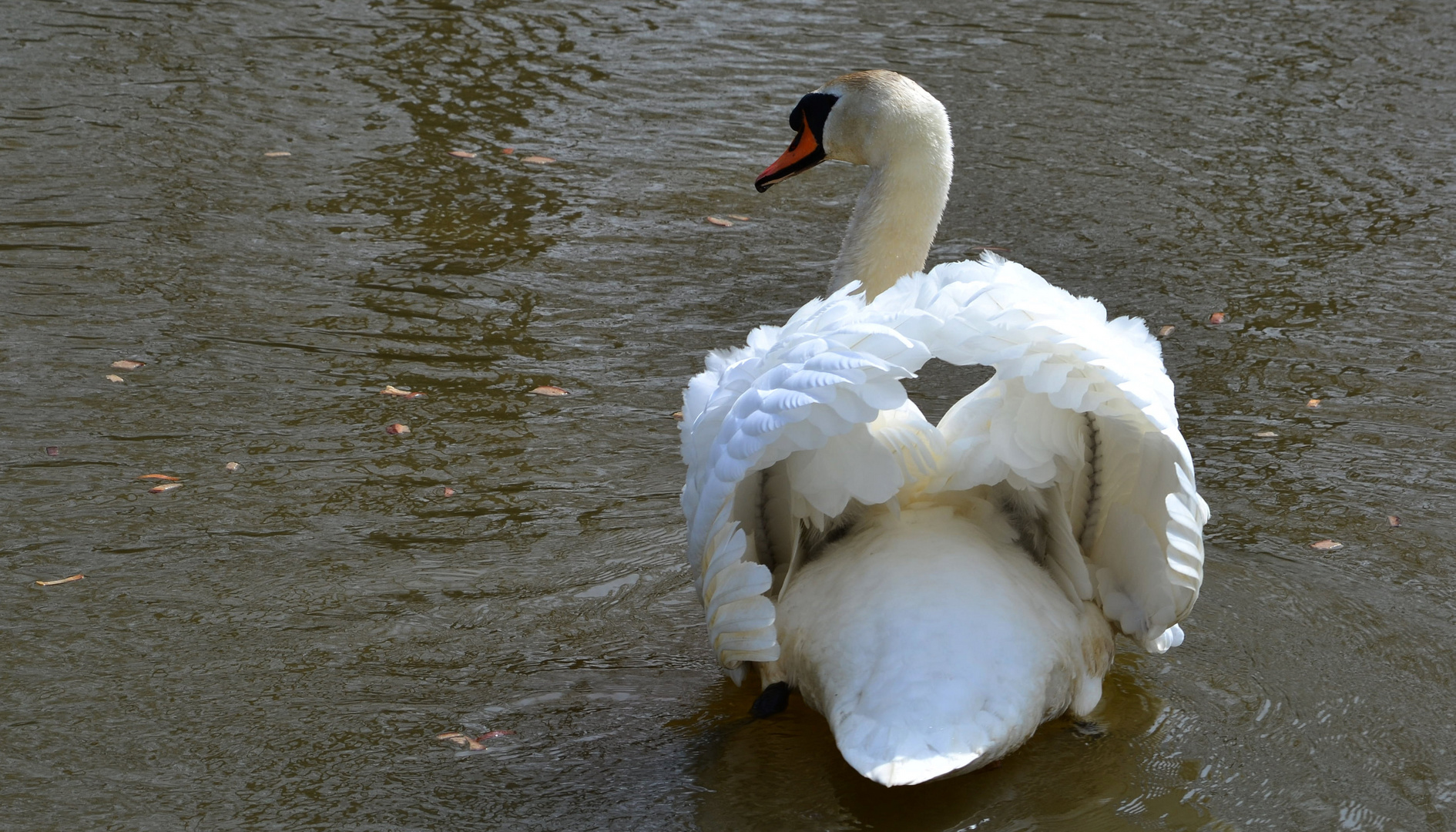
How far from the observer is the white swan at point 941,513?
2.86 metres

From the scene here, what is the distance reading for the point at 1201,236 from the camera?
670 cm

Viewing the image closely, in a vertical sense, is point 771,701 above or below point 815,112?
below

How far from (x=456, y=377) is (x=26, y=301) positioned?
1698 millimetres

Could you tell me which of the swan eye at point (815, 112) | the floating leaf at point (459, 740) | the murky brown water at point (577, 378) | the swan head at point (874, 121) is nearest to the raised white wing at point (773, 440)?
the murky brown water at point (577, 378)

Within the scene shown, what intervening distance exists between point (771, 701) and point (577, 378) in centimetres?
213

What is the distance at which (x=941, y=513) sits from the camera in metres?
3.39

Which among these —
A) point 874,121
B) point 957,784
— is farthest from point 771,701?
point 874,121

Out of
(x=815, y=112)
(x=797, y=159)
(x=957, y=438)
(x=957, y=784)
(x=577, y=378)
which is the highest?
(x=815, y=112)

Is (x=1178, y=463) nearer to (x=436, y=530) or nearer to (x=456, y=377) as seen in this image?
(x=436, y=530)

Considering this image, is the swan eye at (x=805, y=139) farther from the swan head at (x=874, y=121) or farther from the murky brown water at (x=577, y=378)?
the murky brown water at (x=577, y=378)

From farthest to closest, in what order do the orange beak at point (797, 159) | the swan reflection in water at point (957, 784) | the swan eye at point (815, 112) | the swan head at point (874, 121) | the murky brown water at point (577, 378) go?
the orange beak at point (797, 159), the swan eye at point (815, 112), the swan head at point (874, 121), the murky brown water at point (577, 378), the swan reflection in water at point (957, 784)

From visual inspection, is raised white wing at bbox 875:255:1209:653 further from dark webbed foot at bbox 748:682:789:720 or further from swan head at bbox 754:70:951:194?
swan head at bbox 754:70:951:194

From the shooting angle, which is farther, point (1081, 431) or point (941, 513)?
point (941, 513)

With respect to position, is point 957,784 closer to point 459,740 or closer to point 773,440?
point 773,440
